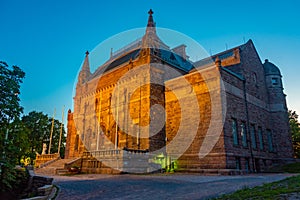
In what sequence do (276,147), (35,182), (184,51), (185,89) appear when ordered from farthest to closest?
(184,51) → (276,147) → (185,89) → (35,182)

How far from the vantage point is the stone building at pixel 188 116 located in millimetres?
20422

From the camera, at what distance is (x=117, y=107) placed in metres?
28.2

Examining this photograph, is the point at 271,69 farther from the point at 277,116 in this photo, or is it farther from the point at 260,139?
the point at 260,139

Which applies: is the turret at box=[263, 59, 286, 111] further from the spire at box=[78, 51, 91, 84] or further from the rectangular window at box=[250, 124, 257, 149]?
the spire at box=[78, 51, 91, 84]

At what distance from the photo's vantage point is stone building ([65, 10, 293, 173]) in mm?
20422

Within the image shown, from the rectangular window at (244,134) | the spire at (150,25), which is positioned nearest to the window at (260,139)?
the rectangular window at (244,134)

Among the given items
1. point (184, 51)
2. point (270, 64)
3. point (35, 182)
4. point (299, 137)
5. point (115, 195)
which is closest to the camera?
point (115, 195)

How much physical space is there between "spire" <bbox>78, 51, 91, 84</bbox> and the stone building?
655 centimetres

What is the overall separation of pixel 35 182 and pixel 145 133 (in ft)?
40.3

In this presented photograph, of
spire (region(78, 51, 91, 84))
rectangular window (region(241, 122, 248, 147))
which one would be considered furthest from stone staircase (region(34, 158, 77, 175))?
rectangular window (region(241, 122, 248, 147))

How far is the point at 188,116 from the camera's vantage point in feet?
74.8

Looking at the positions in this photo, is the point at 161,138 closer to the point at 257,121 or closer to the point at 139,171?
the point at 139,171

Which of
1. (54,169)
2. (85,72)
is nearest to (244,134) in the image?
(54,169)

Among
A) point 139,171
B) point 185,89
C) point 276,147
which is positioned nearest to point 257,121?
point 276,147
